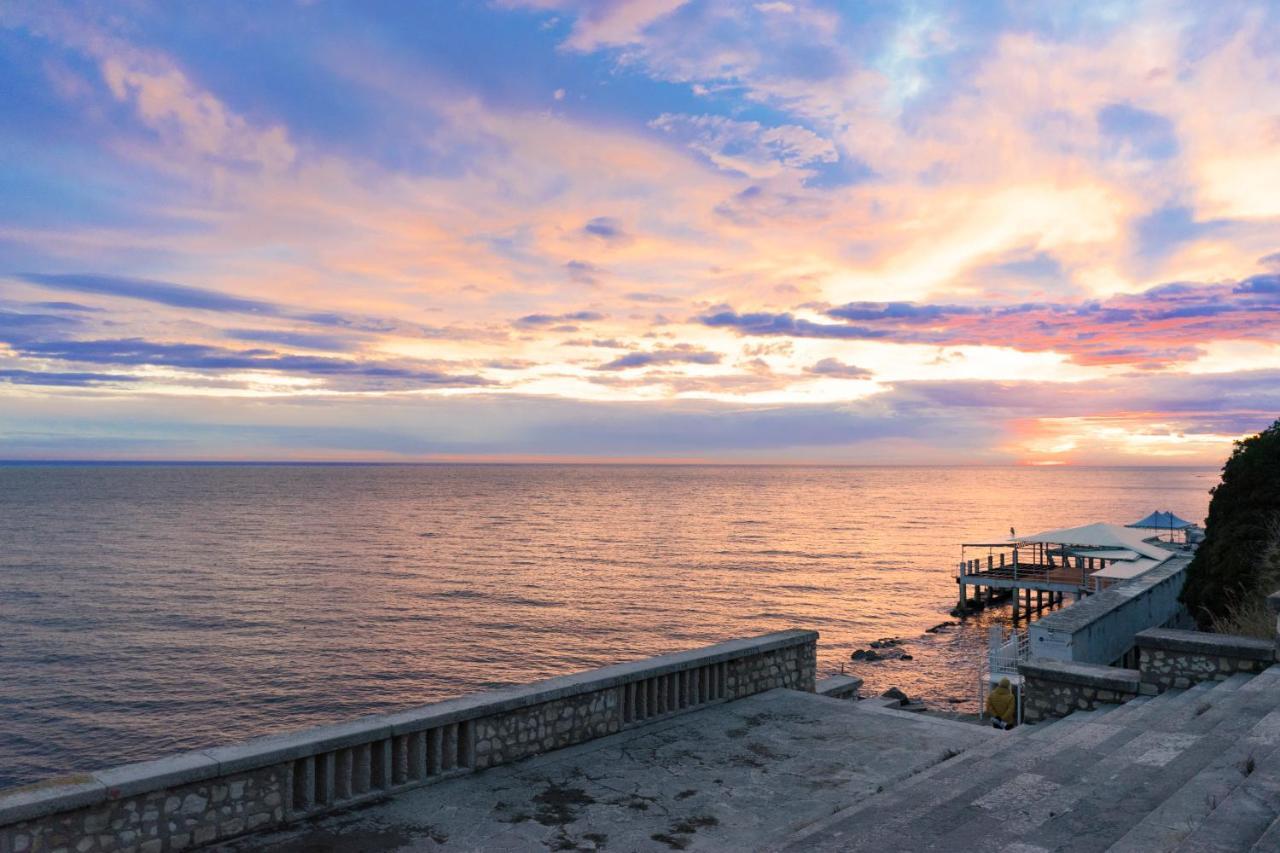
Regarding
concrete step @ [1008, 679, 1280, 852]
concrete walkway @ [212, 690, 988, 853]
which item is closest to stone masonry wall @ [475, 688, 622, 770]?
concrete walkway @ [212, 690, 988, 853]

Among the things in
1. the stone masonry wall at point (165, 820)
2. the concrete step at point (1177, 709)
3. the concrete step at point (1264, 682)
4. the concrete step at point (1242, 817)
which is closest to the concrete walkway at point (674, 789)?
the stone masonry wall at point (165, 820)

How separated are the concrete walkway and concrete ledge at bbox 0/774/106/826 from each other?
123cm

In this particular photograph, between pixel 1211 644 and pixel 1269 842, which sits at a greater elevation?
pixel 1269 842

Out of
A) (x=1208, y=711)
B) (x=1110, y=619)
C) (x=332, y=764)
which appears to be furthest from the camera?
(x=1110, y=619)

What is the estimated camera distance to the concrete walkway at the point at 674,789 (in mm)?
7090

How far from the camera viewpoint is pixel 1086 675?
1179 centimetres

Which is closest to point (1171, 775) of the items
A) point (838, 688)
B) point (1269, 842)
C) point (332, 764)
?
point (1269, 842)

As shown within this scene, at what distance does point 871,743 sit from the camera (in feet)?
32.6

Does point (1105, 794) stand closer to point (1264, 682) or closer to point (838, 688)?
point (1264, 682)

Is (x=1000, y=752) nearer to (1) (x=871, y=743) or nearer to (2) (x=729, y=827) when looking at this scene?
(1) (x=871, y=743)

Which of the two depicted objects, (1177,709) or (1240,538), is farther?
(1240,538)

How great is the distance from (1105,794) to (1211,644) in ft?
18.5

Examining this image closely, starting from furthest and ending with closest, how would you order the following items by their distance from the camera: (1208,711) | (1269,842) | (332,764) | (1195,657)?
(1195,657)
(1208,711)
(332,764)
(1269,842)

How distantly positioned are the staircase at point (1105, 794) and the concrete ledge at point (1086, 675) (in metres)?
1.99
